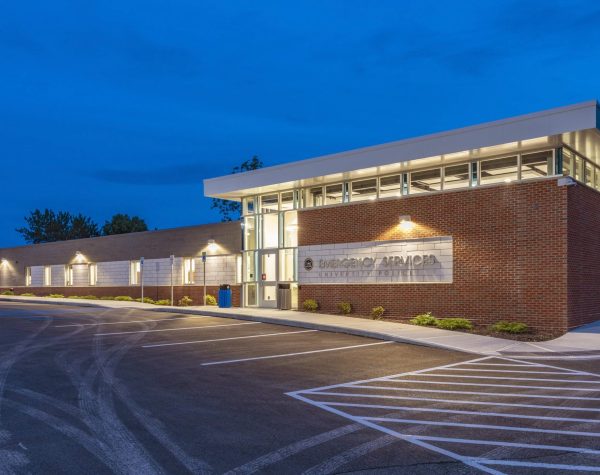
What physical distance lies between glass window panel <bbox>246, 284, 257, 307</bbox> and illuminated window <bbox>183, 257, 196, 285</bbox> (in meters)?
5.80

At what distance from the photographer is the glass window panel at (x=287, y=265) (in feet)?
85.7

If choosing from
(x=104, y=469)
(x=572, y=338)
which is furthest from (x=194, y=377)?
(x=572, y=338)

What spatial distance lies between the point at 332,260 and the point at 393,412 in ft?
52.4

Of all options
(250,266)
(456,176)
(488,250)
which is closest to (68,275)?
(250,266)

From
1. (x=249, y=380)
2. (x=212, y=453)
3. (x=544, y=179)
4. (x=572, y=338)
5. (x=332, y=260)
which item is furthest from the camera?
(x=332, y=260)

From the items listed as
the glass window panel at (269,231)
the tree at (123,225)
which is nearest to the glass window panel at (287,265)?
the glass window panel at (269,231)

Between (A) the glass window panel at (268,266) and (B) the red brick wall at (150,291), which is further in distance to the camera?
(B) the red brick wall at (150,291)

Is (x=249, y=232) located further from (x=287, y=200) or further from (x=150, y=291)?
(x=150, y=291)

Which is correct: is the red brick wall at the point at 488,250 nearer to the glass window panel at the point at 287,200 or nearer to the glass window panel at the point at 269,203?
the glass window panel at the point at 287,200

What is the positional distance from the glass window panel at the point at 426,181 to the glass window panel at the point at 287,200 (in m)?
6.33

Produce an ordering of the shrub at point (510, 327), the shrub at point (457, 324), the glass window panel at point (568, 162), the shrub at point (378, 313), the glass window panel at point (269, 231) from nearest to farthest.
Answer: the shrub at point (510, 327) → the glass window panel at point (568, 162) → the shrub at point (457, 324) → the shrub at point (378, 313) → the glass window panel at point (269, 231)

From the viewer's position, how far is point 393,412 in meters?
7.96

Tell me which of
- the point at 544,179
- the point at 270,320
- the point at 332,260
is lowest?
the point at 270,320

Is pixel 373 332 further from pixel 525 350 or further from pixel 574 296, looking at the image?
pixel 574 296
